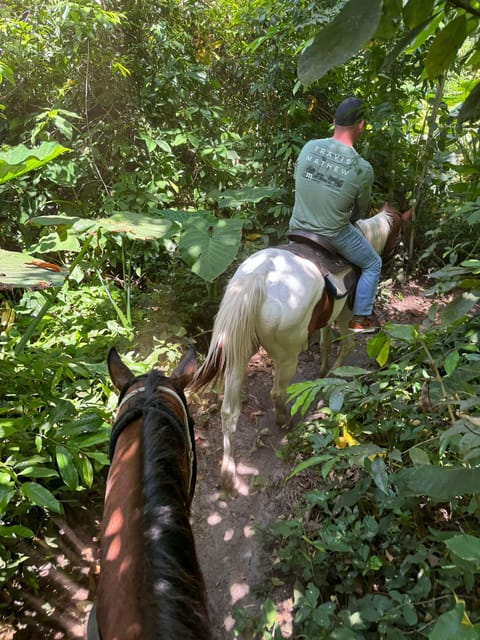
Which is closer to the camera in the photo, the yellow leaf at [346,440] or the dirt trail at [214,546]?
the dirt trail at [214,546]

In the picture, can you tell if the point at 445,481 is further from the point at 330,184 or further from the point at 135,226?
the point at 330,184

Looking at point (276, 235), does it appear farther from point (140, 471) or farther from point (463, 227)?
point (140, 471)

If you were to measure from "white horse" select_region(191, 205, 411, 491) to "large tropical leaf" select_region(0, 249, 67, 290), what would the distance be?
1.19 m

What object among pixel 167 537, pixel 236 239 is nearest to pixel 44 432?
pixel 167 537

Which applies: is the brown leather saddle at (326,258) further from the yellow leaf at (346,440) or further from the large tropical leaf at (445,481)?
the large tropical leaf at (445,481)

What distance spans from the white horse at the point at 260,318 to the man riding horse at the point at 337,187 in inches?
11.1

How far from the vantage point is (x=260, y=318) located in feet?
8.16

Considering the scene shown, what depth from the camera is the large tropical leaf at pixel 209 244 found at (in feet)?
9.19

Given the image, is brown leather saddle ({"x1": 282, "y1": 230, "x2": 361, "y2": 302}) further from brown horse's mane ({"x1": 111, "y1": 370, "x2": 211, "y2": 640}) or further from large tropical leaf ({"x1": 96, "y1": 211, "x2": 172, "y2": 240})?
brown horse's mane ({"x1": 111, "y1": 370, "x2": 211, "y2": 640})

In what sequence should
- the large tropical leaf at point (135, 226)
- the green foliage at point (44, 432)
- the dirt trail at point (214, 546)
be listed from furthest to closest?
1. the large tropical leaf at point (135, 226)
2. the dirt trail at point (214, 546)
3. the green foliage at point (44, 432)

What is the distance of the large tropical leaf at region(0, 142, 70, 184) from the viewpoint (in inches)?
40.1

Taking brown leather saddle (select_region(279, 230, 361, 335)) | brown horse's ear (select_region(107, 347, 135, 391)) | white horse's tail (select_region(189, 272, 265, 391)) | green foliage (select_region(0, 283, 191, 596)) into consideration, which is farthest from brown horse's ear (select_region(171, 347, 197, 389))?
brown leather saddle (select_region(279, 230, 361, 335))

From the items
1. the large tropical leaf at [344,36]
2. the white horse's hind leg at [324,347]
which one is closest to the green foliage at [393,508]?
the large tropical leaf at [344,36]

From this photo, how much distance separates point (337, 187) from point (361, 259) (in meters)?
0.68
